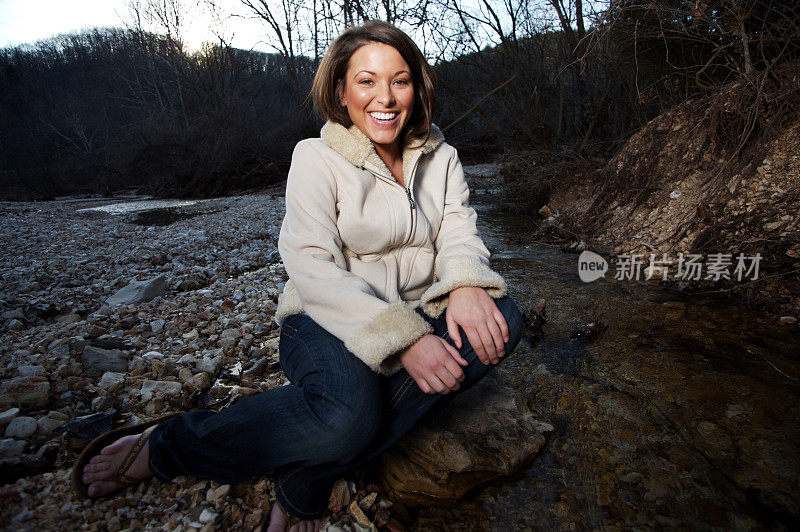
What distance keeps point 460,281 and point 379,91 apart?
2.48 ft

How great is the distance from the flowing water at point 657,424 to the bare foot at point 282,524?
36cm

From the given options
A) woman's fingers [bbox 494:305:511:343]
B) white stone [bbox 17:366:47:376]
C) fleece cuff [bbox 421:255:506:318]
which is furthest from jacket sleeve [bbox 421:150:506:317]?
white stone [bbox 17:366:47:376]

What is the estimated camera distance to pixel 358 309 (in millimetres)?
1308

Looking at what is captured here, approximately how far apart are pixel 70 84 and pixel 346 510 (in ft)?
127

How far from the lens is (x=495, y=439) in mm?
1553

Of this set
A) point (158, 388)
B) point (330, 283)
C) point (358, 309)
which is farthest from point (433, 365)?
point (158, 388)

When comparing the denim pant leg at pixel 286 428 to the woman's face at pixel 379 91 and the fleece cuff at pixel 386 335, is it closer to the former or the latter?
the fleece cuff at pixel 386 335

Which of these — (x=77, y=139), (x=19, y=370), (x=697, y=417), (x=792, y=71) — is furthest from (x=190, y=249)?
(x=77, y=139)

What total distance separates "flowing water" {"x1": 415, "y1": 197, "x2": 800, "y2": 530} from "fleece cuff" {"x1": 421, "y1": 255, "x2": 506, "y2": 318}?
646mm

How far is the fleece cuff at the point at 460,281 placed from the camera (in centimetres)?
146

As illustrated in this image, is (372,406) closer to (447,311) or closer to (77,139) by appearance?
(447,311)

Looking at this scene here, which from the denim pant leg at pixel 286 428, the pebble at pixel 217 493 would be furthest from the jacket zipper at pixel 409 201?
the pebble at pixel 217 493

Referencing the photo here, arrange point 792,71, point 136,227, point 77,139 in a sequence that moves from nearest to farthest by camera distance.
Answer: point 792,71, point 136,227, point 77,139

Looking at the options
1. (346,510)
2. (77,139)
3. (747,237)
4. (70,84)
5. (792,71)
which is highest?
(70,84)
